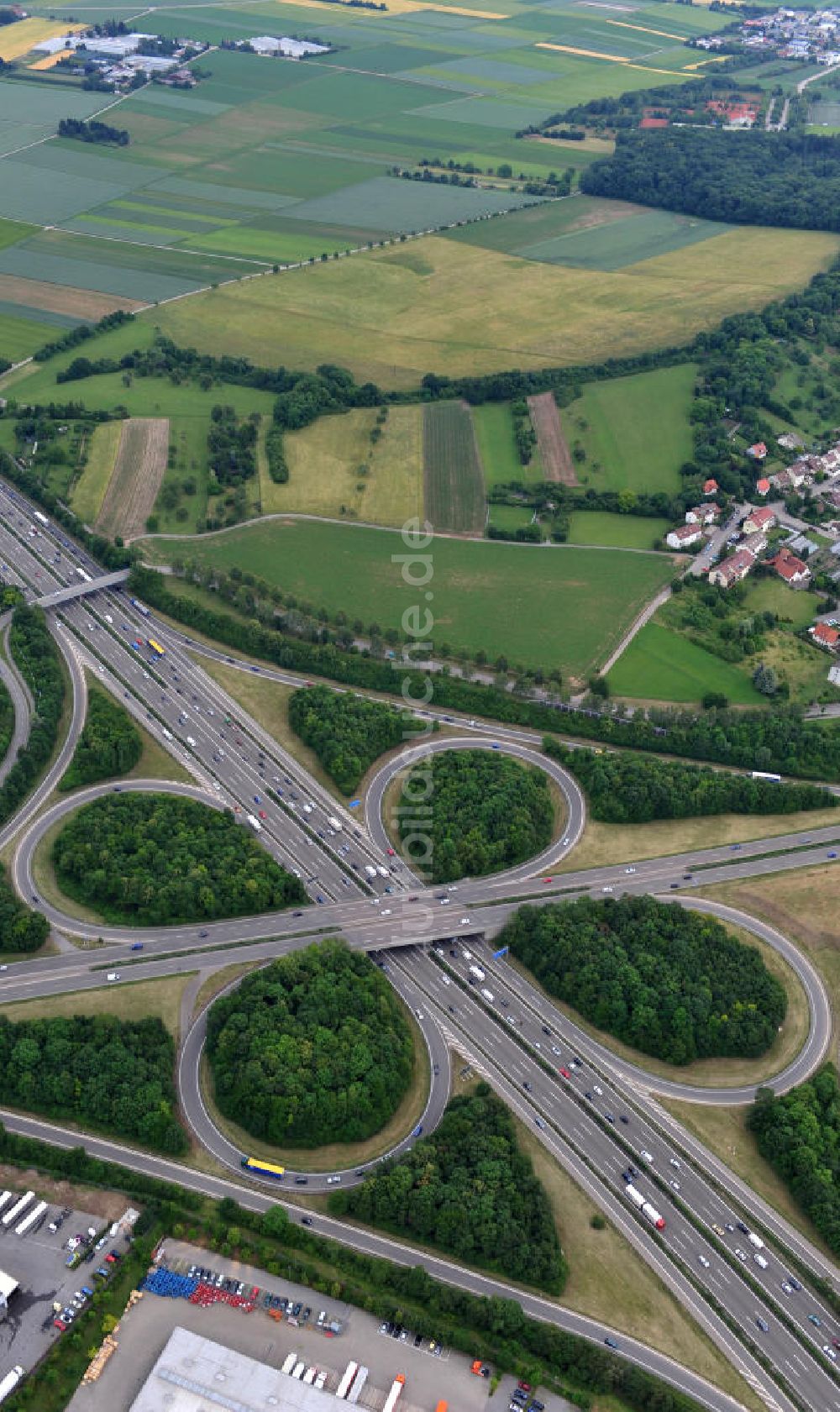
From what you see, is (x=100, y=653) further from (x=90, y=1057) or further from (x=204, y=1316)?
(x=204, y=1316)

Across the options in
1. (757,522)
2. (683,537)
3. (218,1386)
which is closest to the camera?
(218,1386)

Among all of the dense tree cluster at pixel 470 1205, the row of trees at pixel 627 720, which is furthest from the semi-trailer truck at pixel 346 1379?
the row of trees at pixel 627 720

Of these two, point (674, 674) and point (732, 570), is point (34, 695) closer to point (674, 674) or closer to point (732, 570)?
point (674, 674)

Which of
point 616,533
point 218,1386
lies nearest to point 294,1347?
point 218,1386

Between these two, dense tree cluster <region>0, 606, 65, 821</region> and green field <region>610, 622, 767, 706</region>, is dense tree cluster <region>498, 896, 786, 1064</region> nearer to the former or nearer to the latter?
green field <region>610, 622, 767, 706</region>

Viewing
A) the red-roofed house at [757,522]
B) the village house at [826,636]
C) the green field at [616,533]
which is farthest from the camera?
the red-roofed house at [757,522]

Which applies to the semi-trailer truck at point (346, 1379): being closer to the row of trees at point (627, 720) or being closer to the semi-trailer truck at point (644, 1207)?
the semi-trailer truck at point (644, 1207)
